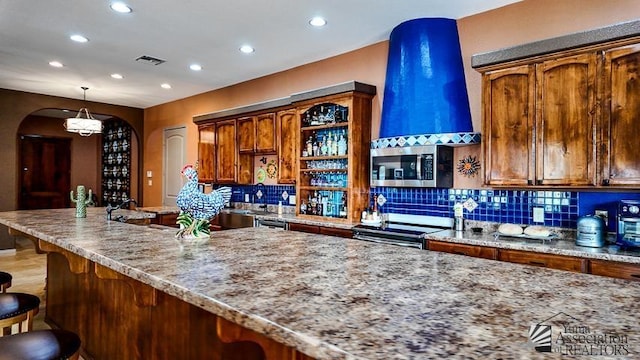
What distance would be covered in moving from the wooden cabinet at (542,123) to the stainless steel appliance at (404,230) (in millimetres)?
736

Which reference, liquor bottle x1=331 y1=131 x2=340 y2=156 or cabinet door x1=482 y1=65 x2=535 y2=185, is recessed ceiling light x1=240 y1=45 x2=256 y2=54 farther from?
cabinet door x1=482 y1=65 x2=535 y2=185

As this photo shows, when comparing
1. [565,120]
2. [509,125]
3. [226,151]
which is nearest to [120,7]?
[226,151]

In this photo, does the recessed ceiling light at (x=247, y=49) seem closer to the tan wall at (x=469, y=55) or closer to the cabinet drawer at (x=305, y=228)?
the tan wall at (x=469, y=55)

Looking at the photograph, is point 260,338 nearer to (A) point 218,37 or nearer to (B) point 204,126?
(A) point 218,37

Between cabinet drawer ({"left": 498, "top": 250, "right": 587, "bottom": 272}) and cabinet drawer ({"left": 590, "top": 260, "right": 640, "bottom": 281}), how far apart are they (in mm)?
57

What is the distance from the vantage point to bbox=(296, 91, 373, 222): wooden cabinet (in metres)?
4.23

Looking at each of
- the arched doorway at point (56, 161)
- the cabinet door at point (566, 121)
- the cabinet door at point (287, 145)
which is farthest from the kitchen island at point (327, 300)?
the arched doorway at point (56, 161)

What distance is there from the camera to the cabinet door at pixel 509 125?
9.94 ft

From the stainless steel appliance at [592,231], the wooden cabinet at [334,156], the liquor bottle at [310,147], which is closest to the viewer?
the stainless steel appliance at [592,231]

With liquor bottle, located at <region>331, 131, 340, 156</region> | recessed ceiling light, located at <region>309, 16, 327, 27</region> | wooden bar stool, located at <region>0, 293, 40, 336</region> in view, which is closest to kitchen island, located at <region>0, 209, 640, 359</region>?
wooden bar stool, located at <region>0, 293, 40, 336</region>

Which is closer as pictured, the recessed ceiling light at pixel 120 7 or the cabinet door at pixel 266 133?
the recessed ceiling light at pixel 120 7

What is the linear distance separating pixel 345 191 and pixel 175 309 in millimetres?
2679

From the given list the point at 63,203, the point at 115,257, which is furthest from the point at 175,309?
the point at 63,203

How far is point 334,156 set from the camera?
440 centimetres
